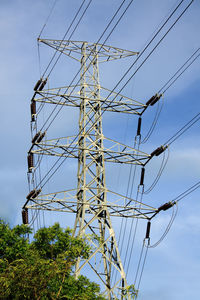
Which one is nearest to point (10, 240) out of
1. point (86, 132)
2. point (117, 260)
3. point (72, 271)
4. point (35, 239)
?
point (35, 239)

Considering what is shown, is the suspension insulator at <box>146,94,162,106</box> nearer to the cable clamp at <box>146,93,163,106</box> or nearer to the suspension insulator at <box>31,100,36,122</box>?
the cable clamp at <box>146,93,163,106</box>

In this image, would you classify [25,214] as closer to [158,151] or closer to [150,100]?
[158,151]

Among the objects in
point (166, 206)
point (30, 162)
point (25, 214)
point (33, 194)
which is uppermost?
point (30, 162)

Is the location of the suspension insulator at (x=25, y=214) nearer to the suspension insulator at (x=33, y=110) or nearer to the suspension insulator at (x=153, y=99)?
the suspension insulator at (x=33, y=110)

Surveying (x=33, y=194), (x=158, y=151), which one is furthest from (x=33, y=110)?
(x=158, y=151)

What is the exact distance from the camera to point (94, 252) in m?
28.0

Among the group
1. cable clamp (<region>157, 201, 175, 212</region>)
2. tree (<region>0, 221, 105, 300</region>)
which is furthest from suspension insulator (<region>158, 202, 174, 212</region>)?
tree (<region>0, 221, 105, 300</region>)

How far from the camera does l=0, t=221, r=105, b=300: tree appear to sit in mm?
22969

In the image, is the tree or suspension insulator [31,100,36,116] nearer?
the tree

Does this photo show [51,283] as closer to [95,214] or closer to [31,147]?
[95,214]

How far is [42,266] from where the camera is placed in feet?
78.1

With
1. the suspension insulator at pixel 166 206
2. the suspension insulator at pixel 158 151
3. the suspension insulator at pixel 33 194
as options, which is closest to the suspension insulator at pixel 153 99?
the suspension insulator at pixel 158 151

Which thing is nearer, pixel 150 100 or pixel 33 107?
pixel 150 100

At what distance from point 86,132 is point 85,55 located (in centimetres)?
581
